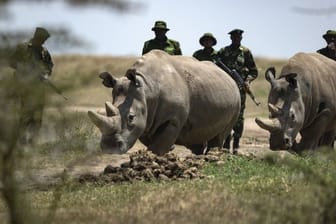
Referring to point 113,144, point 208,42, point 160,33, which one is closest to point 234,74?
point 208,42

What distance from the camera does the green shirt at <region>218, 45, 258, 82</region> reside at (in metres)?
15.3

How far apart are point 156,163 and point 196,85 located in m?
2.73

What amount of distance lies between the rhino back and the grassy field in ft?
5.69

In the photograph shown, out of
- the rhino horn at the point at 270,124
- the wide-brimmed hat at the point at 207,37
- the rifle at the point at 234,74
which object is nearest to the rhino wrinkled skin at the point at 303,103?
the rhino horn at the point at 270,124

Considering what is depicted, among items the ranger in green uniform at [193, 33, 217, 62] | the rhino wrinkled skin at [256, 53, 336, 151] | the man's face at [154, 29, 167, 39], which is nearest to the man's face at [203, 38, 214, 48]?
the ranger in green uniform at [193, 33, 217, 62]

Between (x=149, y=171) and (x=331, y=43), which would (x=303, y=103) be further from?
(x=149, y=171)

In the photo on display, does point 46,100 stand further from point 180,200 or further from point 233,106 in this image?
point 233,106

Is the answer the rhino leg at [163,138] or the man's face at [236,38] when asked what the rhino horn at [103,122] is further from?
the man's face at [236,38]

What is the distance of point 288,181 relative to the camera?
8.34 m

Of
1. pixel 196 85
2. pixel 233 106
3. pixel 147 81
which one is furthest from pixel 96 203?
pixel 233 106

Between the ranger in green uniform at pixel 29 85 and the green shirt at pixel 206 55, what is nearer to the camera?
the ranger in green uniform at pixel 29 85

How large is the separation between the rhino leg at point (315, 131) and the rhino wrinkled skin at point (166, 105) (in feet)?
4.17

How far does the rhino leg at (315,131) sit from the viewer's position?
14.0 meters

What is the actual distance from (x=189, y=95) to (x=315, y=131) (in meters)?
2.86
